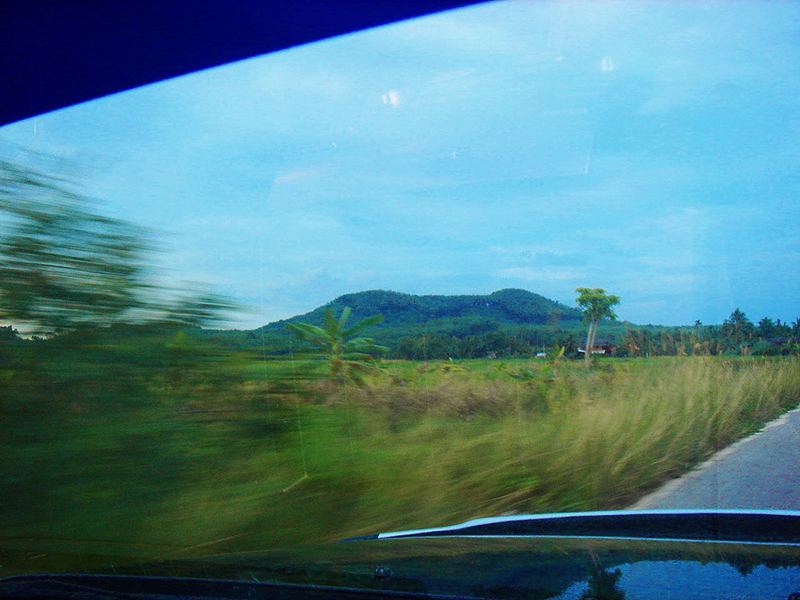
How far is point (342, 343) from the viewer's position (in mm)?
6332

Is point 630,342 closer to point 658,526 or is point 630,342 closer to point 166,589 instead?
point 658,526

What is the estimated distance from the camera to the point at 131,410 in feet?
15.2

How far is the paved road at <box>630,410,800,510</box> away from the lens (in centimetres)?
570

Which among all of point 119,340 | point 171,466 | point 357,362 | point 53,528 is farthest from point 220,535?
point 357,362

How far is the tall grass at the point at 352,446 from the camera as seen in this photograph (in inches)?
177

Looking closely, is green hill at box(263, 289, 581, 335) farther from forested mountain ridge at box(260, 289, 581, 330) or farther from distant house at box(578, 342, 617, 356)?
distant house at box(578, 342, 617, 356)

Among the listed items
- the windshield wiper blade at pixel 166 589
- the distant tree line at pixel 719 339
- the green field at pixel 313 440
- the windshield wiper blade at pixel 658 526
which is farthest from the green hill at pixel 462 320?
the windshield wiper blade at pixel 166 589

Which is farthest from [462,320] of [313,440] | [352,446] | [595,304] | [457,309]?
[313,440]

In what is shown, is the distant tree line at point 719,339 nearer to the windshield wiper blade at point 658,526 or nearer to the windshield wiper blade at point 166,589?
the windshield wiper blade at point 658,526

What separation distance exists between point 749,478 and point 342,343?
128 inches

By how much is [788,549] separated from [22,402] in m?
3.85

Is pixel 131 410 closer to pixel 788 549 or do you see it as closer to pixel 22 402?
pixel 22 402

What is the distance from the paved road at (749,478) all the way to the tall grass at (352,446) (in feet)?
0.64

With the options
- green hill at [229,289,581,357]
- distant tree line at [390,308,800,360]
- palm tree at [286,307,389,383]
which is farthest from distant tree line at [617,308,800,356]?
palm tree at [286,307,389,383]
